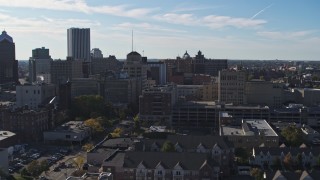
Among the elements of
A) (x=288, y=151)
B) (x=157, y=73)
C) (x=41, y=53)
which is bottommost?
(x=288, y=151)

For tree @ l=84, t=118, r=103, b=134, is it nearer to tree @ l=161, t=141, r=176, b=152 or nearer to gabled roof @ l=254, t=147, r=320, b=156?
tree @ l=161, t=141, r=176, b=152


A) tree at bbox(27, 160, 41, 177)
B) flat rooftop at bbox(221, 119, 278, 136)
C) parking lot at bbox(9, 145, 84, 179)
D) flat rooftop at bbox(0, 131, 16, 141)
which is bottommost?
parking lot at bbox(9, 145, 84, 179)

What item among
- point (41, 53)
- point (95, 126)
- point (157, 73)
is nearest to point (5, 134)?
point (95, 126)

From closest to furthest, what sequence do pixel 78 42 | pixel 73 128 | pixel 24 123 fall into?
pixel 24 123, pixel 73 128, pixel 78 42

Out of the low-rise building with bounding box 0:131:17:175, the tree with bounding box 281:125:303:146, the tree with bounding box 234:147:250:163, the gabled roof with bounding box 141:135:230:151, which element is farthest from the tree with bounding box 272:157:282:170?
the low-rise building with bounding box 0:131:17:175

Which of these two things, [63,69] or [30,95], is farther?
[63,69]

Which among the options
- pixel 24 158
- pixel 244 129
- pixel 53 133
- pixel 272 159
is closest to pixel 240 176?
pixel 272 159

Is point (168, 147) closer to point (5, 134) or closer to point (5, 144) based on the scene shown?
point (5, 144)

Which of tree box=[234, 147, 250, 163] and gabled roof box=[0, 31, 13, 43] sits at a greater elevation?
gabled roof box=[0, 31, 13, 43]
